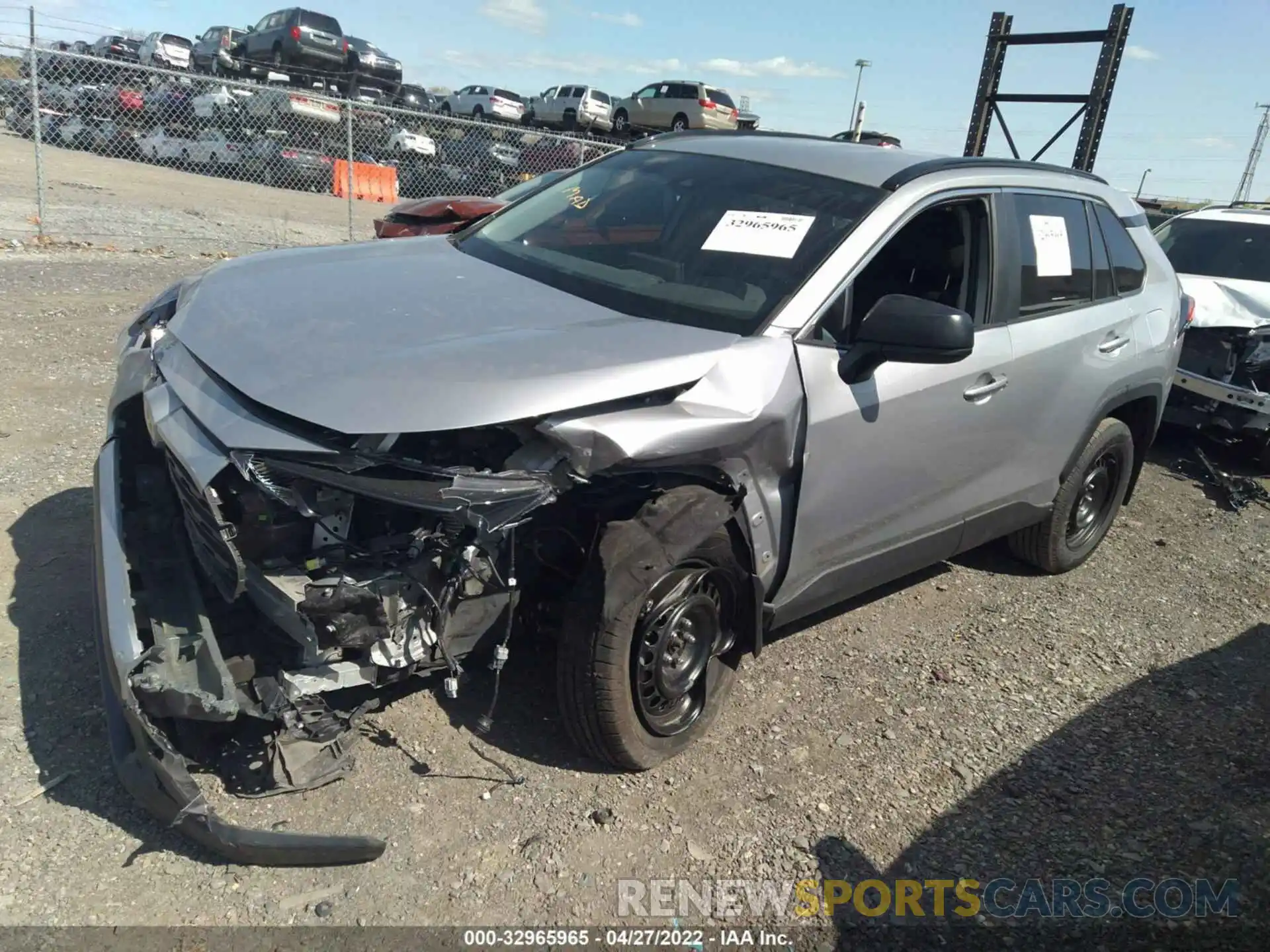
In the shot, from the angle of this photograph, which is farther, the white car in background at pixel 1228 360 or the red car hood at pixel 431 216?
the red car hood at pixel 431 216

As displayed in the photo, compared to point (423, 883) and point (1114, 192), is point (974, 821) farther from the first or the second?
point (1114, 192)

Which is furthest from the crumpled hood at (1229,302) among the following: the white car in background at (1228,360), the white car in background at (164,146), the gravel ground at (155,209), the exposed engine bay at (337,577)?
the white car in background at (164,146)

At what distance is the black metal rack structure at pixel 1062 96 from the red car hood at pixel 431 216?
4.77m

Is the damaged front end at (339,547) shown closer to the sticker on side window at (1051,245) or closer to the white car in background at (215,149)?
the sticker on side window at (1051,245)

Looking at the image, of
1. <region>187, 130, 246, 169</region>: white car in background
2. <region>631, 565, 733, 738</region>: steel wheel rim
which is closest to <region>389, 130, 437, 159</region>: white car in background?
<region>187, 130, 246, 169</region>: white car in background

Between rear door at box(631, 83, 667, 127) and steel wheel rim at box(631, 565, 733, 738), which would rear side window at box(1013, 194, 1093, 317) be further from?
rear door at box(631, 83, 667, 127)

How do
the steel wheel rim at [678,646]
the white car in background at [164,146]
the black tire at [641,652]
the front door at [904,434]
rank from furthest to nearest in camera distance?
the white car in background at [164,146] < the front door at [904,434] < the steel wheel rim at [678,646] < the black tire at [641,652]

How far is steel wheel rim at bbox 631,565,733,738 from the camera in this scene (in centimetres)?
282

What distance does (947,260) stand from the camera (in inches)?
143

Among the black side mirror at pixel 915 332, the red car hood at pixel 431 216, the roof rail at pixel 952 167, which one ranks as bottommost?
the red car hood at pixel 431 216

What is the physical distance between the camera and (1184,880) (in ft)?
9.23

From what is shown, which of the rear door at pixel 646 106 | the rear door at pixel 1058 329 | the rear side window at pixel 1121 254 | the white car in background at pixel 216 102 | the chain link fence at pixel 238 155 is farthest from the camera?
the rear door at pixel 646 106

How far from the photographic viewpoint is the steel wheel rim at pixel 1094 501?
465cm

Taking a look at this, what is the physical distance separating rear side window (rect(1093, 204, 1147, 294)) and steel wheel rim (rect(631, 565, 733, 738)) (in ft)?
9.22
